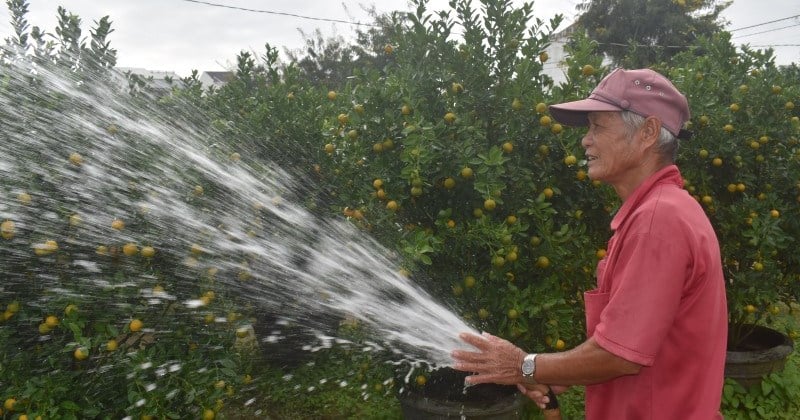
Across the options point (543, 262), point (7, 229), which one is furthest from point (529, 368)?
point (7, 229)

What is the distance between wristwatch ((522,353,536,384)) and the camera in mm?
1824

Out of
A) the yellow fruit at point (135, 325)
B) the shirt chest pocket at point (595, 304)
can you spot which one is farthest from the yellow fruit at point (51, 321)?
the shirt chest pocket at point (595, 304)

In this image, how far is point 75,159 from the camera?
9.75 feet

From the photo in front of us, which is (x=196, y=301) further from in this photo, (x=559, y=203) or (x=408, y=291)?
(x=559, y=203)

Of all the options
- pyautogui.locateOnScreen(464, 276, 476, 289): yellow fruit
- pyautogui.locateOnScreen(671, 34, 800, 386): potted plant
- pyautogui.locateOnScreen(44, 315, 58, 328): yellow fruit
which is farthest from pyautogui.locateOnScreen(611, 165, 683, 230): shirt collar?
pyautogui.locateOnScreen(671, 34, 800, 386): potted plant

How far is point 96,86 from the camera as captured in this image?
377 centimetres

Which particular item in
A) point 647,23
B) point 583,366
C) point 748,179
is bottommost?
point 583,366

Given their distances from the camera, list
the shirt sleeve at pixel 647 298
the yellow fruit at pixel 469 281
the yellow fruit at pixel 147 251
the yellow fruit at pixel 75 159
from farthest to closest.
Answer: the yellow fruit at pixel 469 281, the yellow fruit at pixel 75 159, the yellow fruit at pixel 147 251, the shirt sleeve at pixel 647 298

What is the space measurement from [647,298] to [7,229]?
2.56m

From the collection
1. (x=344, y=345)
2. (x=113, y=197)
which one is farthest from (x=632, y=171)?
(x=344, y=345)

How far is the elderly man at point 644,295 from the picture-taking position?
158 cm

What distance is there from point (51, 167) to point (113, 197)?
31 cm

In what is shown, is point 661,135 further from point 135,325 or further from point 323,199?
point 323,199

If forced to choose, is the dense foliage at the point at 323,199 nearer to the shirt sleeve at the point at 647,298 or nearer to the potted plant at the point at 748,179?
the potted plant at the point at 748,179
